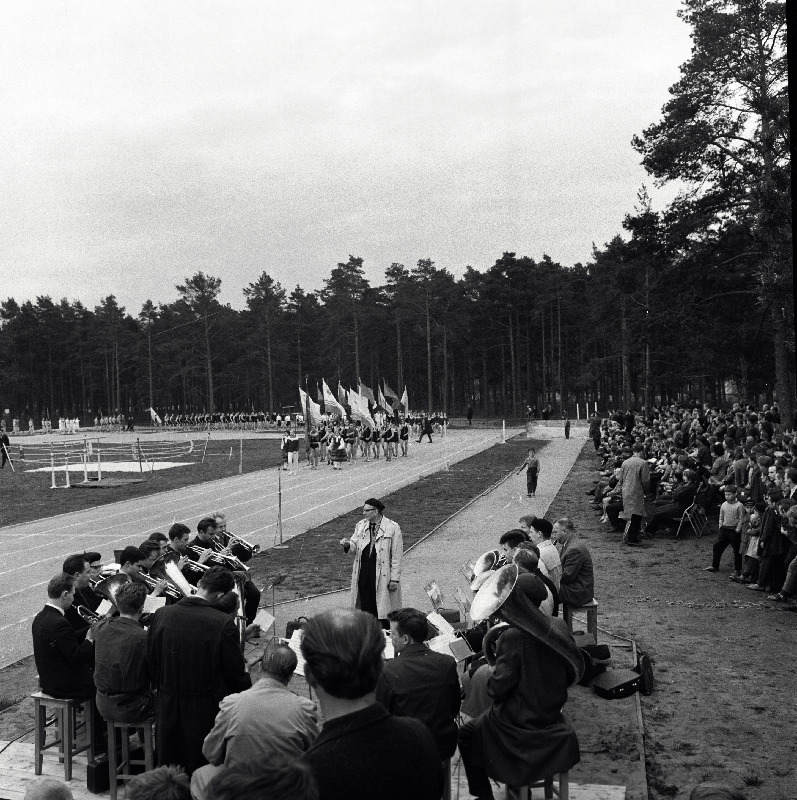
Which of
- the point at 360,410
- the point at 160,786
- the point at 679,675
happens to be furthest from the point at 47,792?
Result: the point at 360,410

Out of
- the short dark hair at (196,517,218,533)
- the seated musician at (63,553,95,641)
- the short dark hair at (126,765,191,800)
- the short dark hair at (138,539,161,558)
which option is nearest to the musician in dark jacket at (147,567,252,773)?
the seated musician at (63,553,95,641)

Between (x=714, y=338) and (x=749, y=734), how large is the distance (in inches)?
1426

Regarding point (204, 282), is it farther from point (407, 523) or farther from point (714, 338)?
point (407, 523)

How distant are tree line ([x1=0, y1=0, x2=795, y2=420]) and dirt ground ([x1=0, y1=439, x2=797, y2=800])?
37.2ft

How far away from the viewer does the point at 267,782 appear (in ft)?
7.13

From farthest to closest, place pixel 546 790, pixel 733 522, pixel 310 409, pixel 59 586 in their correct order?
pixel 310 409 < pixel 733 522 < pixel 59 586 < pixel 546 790

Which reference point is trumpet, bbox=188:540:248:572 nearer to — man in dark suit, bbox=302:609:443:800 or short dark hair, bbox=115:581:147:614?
short dark hair, bbox=115:581:147:614

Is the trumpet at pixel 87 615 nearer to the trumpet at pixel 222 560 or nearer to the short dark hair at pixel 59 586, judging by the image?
the short dark hair at pixel 59 586

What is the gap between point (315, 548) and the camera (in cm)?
1642

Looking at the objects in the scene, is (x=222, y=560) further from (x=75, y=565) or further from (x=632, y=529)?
(x=632, y=529)

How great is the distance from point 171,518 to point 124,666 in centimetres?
1539

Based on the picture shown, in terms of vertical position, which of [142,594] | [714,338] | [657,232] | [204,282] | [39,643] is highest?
[204,282]

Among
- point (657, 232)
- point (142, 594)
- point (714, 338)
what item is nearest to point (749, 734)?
point (142, 594)

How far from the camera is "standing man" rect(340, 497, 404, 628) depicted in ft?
29.8
